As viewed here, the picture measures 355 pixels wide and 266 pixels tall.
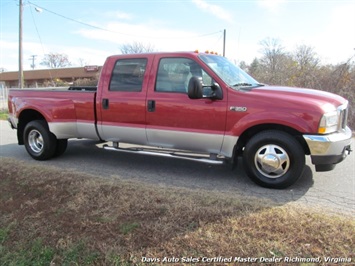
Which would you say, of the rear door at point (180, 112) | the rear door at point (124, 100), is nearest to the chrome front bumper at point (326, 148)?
the rear door at point (180, 112)

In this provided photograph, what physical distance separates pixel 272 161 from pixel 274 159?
4 centimetres

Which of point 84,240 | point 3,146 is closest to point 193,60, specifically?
point 84,240

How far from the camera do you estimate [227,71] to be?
4.91 meters

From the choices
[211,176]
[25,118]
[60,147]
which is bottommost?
[211,176]

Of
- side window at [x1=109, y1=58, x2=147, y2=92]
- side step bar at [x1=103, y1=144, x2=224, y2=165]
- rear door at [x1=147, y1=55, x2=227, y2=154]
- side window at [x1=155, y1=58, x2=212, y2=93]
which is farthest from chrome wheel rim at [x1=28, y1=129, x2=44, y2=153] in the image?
side window at [x1=155, y1=58, x2=212, y2=93]

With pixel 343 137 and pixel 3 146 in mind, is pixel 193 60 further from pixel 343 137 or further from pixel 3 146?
pixel 3 146

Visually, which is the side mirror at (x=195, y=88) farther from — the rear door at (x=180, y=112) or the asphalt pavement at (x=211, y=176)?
the asphalt pavement at (x=211, y=176)

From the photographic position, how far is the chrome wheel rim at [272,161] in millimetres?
4242

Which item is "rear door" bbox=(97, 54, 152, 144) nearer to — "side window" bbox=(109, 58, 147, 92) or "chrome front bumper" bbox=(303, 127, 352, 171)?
"side window" bbox=(109, 58, 147, 92)

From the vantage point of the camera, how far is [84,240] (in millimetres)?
3125

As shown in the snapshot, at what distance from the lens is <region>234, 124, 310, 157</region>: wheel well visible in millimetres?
4234

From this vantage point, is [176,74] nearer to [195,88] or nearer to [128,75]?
[195,88]

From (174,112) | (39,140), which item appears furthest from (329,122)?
(39,140)

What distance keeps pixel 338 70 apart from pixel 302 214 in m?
13.6
